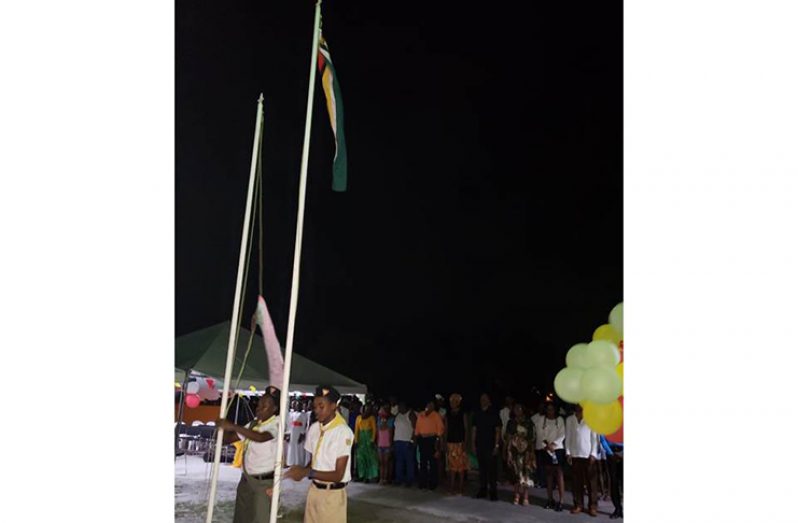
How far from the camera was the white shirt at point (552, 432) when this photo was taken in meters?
4.55

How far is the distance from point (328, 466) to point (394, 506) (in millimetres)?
2171

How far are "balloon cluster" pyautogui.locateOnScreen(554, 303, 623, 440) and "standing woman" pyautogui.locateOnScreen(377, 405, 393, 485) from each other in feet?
10.3

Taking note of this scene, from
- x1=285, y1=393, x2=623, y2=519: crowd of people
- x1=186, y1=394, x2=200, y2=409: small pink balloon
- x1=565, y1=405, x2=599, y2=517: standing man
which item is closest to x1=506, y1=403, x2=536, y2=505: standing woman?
x1=285, y1=393, x2=623, y2=519: crowd of people

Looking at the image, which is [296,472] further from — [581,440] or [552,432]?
[552,432]

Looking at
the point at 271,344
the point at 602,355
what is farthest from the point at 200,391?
the point at 602,355

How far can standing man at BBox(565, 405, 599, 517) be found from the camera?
170 inches

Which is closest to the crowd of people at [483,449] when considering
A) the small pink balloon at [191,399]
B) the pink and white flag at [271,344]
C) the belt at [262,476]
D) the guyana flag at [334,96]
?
the small pink balloon at [191,399]

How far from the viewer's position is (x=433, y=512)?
4480 millimetres

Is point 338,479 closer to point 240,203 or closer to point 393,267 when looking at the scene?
point 240,203

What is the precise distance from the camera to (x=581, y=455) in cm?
433

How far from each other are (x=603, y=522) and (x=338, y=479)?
6.81 ft

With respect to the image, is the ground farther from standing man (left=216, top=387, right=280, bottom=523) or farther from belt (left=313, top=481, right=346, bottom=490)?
belt (left=313, top=481, right=346, bottom=490)
